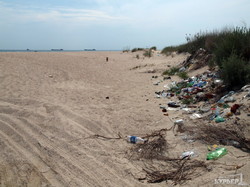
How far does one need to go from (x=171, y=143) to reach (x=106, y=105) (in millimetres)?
2350

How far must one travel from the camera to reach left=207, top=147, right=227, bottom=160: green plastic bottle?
2.59 m

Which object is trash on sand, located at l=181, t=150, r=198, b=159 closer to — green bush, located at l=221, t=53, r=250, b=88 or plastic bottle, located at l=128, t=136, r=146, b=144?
plastic bottle, located at l=128, t=136, r=146, b=144

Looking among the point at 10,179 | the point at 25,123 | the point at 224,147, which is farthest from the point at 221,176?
the point at 25,123

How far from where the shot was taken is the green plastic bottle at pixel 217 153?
2589 mm

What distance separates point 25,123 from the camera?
12.6 ft

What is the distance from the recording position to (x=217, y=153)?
264 centimetres

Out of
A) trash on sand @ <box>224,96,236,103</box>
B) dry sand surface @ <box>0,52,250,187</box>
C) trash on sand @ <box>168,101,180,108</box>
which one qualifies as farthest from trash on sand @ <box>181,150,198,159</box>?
trash on sand @ <box>168,101,180,108</box>

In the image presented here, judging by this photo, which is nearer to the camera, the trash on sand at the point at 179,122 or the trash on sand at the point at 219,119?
the trash on sand at the point at 219,119

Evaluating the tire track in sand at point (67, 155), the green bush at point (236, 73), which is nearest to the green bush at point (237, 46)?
the green bush at point (236, 73)

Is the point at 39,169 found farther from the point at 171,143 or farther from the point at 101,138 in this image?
the point at 171,143

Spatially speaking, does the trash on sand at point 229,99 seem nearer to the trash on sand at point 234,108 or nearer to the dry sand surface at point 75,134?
the trash on sand at point 234,108

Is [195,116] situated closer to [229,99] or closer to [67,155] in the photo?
[229,99]

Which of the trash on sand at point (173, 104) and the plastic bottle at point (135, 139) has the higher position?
the trash on sand at point (173, 104)

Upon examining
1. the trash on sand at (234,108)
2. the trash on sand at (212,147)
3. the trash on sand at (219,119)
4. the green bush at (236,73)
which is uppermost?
the green bush at (236,73)
